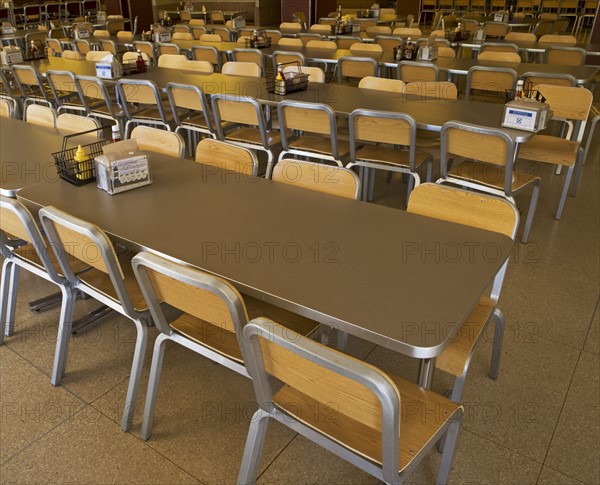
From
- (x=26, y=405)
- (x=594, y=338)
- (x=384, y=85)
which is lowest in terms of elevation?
(x=26, y=405)

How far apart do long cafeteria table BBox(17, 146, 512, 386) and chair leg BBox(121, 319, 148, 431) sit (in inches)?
11.5

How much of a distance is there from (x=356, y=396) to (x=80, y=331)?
5.38 ft

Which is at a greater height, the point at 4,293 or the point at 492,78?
the point at 492,78

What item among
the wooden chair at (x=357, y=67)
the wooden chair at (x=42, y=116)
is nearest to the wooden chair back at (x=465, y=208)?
the wooden chair at (x=42, y=116)

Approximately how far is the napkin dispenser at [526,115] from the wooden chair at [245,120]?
136 centimetres

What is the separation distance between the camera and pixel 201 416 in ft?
6.07

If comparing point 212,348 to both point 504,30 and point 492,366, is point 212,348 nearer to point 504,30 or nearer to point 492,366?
point 492,366

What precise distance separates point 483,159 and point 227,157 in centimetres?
124

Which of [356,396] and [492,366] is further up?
[356,396]

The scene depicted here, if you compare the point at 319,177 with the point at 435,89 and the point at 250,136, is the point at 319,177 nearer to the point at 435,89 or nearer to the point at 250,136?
the point at 250,136

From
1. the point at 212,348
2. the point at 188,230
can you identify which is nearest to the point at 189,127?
the point at 188,230

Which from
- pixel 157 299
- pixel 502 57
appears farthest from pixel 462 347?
pixel 502 57

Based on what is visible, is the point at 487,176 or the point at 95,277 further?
the point at 487,176

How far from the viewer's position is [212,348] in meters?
1.54
